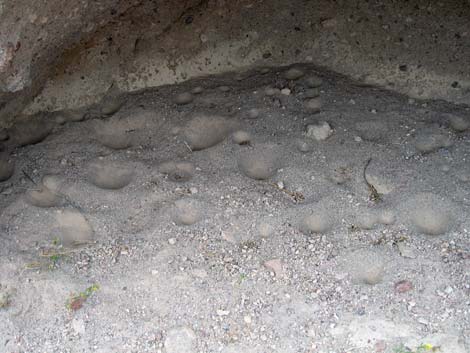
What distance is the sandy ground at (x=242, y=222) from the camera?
1.48 metres

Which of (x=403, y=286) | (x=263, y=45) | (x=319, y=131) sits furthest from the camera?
(x=263, y=45)

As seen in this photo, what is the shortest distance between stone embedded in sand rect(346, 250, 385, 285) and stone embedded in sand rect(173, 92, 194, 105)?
2.28ft

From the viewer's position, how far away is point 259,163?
1823 millimetres

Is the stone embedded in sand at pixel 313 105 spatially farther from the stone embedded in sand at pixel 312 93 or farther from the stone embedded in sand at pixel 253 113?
the stone embedded in sand at pixel 253 113

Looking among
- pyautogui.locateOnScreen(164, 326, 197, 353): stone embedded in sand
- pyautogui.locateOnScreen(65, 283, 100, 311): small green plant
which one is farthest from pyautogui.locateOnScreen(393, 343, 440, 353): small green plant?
pyautogui.locateOnScreen(65, 283, 100, 311): small green plant

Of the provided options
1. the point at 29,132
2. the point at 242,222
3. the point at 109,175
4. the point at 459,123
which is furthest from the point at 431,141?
the point at 29,132

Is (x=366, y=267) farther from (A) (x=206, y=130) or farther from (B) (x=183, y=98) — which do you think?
(B) (x=183, y=98)

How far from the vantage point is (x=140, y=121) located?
1936 millimetres

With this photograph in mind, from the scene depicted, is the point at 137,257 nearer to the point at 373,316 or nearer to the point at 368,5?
the point at 373,316

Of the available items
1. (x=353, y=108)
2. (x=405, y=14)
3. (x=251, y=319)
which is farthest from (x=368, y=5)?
(x=251, y=319)

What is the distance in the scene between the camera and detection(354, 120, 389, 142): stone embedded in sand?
1.88m

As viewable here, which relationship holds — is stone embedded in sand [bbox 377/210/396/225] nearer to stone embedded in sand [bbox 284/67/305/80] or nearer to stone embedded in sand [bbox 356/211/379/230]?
stone embedded in sand [bbox 356/211/379/230]

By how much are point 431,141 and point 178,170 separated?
679 mm

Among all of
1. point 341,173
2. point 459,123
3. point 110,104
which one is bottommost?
point 459,123
